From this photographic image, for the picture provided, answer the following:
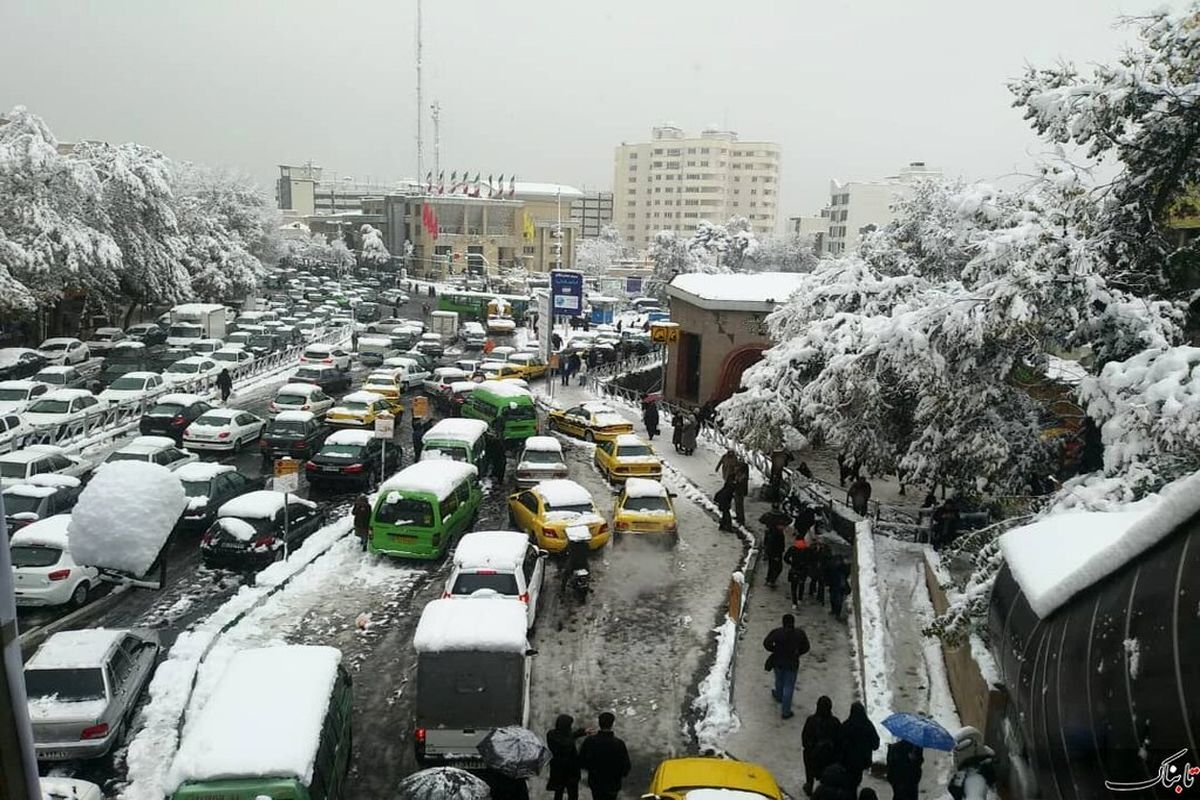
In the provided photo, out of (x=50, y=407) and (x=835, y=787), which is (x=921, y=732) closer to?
(x=835, y=787)

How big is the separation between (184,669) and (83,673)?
2.03m

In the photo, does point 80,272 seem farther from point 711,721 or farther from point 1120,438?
point 1120,438

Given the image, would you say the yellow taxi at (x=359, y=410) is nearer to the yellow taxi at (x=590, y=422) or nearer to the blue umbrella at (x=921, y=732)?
the yellow taxi at (x=590, y=422)

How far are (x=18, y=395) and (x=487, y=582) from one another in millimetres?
20063

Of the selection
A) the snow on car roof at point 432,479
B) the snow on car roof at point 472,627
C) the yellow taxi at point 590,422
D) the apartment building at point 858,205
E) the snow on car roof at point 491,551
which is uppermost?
the apartment building at point 858,205

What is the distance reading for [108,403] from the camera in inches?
1040

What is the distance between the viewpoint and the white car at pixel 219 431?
933 inches

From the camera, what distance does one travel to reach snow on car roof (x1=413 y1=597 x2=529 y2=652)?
9797 millimetres

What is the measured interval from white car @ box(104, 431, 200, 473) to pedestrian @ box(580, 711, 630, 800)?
14391 mm

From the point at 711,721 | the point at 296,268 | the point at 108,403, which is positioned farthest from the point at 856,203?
the point at 711,721

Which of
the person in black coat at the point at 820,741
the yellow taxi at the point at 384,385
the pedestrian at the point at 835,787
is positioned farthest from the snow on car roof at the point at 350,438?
the pedestrian at the point at 835,787

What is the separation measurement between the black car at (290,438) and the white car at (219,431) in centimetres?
101

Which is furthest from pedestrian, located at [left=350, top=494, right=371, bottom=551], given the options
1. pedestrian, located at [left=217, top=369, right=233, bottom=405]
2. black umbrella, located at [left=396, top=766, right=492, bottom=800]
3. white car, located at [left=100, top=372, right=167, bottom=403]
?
pedestrian, located at [left=217, top=369, right=233, bottom=405]

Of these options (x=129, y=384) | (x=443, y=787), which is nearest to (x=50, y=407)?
(x=129, y=384)
